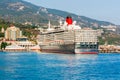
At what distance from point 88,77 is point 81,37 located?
70.0 m

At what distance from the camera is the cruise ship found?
120m

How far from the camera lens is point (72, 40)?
4953 inches

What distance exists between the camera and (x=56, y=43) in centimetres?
13600

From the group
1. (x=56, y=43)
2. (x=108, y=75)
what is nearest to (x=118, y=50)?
(x=56, y=43)

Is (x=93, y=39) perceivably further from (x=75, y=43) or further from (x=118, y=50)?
(x=118, y=50)

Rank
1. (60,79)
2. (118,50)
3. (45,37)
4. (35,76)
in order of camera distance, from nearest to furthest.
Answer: (60,79) → (35,76) → (45,37) → (118,50)

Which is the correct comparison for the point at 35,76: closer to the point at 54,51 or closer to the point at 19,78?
the point at 19,78

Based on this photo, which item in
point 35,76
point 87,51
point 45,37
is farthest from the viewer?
point 45,37

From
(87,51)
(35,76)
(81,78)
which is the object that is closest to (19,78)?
(35,76)

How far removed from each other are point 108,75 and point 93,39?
66899mm

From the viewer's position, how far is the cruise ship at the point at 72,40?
120 m

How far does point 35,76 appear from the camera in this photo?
55.2 meters

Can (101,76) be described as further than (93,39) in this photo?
No

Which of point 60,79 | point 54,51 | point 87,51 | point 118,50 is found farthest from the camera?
point 118,50
